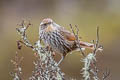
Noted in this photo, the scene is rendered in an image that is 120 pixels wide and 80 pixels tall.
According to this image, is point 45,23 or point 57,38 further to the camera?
point 57,38

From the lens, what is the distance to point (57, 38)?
17.2ft

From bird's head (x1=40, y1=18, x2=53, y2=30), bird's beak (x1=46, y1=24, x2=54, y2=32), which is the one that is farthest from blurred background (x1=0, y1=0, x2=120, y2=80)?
bird's head (x1=40, y1=18, x2=53, y2=30)

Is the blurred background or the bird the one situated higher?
the bird

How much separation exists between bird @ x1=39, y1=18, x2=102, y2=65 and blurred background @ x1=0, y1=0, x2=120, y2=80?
355 centimetres

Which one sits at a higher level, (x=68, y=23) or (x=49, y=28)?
(x=49, y=28)

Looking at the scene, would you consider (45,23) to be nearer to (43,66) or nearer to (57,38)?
(57,38)

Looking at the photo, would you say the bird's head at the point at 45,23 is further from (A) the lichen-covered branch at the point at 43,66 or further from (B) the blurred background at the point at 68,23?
(B) the blurred background at the point at 68,23

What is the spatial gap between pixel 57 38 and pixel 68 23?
20.9ft

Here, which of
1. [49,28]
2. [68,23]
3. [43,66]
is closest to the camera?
[43,66]

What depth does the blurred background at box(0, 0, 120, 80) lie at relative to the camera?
10003mm

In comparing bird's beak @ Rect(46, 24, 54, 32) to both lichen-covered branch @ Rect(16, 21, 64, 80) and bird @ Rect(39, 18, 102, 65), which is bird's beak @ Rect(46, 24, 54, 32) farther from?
lichen-covered branch @ Rect(16, 21, 64, 80)

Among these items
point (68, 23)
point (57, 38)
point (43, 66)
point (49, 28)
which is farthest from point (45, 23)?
point (68, 23)

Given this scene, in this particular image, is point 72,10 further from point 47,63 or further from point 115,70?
point 47,63

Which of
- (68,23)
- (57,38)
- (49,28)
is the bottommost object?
(68,23)
